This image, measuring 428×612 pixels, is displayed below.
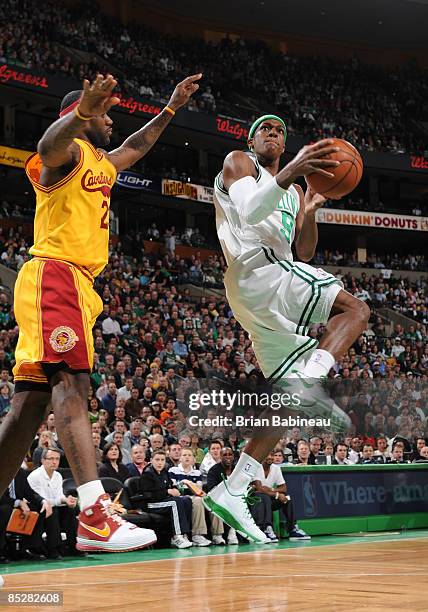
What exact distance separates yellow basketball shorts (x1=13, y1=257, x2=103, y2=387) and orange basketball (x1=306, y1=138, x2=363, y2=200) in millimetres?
1488

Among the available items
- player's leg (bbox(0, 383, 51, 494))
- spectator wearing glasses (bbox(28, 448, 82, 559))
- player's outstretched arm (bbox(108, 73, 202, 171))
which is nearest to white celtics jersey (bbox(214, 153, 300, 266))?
player's outstretched arm (bbox(108, 73, 202, 171))

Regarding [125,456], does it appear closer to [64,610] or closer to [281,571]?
[281,571]

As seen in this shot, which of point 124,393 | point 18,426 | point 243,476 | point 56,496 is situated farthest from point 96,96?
point 124,393

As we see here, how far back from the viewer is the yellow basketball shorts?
417cm

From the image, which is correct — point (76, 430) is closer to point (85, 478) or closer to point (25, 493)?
point (85, 478)

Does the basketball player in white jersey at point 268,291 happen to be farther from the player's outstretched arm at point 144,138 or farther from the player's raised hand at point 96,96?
the player's raised hand at point 96,96

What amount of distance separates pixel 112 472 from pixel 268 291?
647 centimetres

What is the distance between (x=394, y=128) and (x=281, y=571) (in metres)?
33.9

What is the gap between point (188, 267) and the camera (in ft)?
89.4

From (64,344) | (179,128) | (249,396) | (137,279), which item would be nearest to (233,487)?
(64,344)

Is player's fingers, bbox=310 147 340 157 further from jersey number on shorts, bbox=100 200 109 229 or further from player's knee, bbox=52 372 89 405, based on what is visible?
player's knee, bbox=52 372 89 405

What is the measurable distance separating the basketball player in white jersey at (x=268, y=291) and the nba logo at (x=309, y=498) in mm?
7732

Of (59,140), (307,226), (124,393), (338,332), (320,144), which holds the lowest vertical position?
(124,393)

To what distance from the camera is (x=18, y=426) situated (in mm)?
4320
